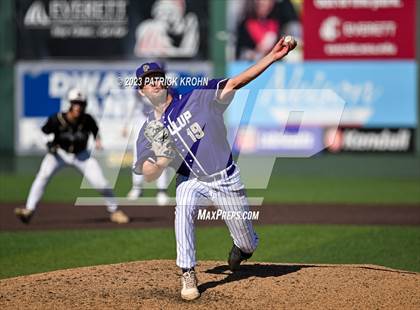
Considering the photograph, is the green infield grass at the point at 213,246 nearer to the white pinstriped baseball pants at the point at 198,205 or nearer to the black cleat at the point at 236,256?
the black cleat at the point at 236,256

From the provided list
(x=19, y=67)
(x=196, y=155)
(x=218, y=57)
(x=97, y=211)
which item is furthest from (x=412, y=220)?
(x=19, y=67)

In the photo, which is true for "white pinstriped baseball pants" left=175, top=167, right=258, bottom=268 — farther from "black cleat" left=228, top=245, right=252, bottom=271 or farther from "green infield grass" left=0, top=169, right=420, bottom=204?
"green infield grass" left=0, top=169, right=420, bottom=204

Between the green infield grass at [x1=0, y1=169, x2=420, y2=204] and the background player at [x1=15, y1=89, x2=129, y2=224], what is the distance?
11.7 feet

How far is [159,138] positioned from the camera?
8.38 m

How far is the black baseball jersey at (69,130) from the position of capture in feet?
48.7

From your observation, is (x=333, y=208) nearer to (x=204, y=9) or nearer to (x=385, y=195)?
(x=385, y=195)

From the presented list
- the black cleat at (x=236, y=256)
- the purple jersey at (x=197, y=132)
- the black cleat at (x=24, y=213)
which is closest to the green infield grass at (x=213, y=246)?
the black cleat at (x=24, y=213)

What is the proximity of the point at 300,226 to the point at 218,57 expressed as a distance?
989cm

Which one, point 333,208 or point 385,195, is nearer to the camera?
point 333,208

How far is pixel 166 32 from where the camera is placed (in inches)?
929

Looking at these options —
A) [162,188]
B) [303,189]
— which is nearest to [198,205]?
[162,188]

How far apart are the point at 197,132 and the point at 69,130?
6845 millimetres

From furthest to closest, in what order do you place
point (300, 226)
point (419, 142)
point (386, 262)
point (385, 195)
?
1. point (419, 142)
2. point (385, 195)
3. point (300, 226)
4. point (386, 262)

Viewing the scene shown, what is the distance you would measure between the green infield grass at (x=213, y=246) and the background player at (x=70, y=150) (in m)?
0.94
